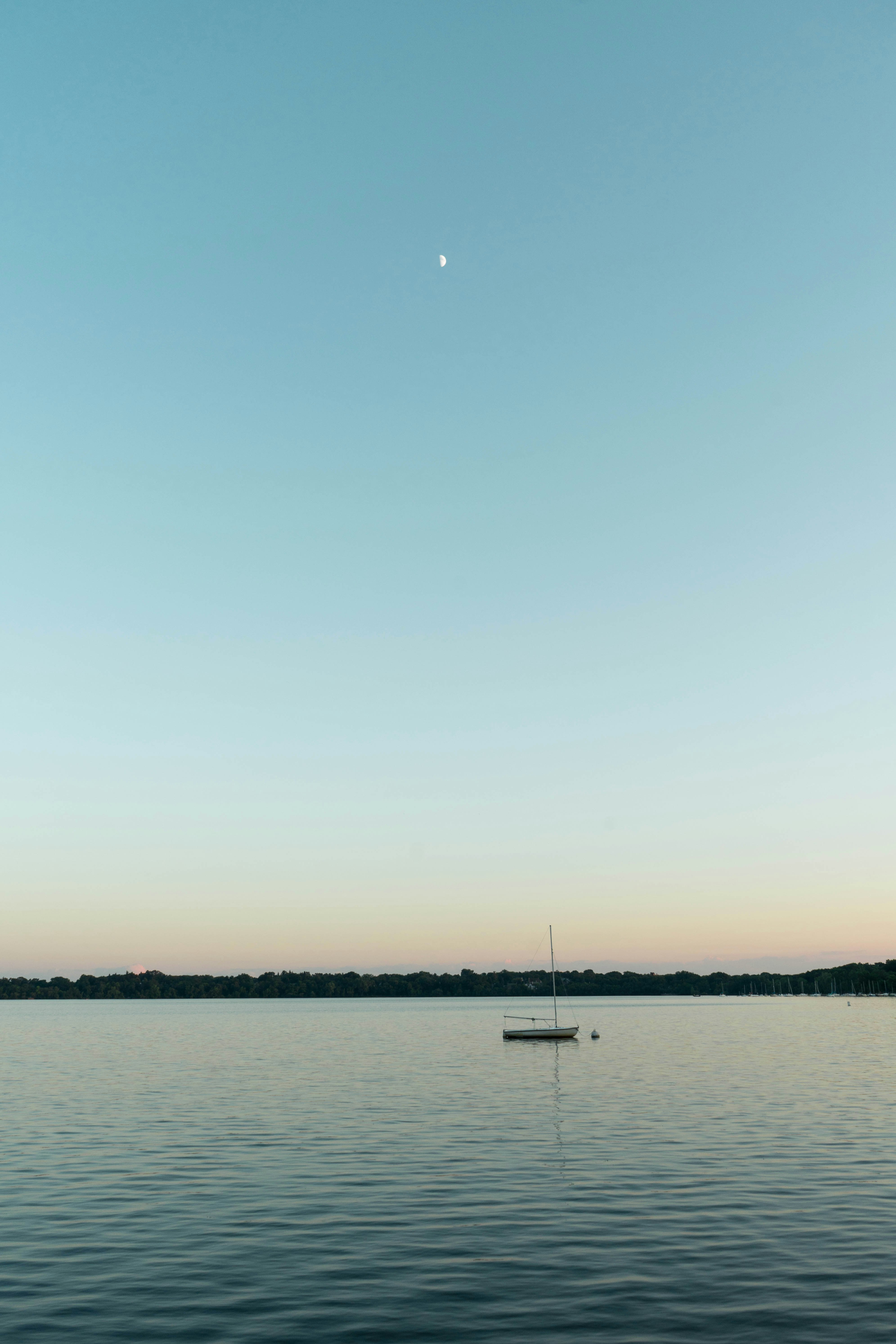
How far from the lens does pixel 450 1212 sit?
35500 millimetres

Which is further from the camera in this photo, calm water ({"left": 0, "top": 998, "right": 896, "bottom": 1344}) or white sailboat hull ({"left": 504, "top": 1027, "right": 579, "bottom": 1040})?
Result: white sailboat hull ({"left": 504, "top": 1027, "right": 579, "bottom": 1040})

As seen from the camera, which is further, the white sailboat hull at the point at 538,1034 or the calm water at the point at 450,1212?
the white sailboat hull at the point at 538,1034

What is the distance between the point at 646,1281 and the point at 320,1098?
156 ft

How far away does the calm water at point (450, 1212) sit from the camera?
79.7ft

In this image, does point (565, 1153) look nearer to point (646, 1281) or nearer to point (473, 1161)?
point (473, 1161)

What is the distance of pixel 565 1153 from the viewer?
47.8m

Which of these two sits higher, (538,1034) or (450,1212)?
(538,1034)

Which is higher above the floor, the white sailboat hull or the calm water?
the white sailboat hull

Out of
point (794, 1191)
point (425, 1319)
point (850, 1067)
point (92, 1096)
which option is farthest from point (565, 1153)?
point (850, 1067)

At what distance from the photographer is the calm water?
24.3 meters

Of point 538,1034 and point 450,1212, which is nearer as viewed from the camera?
point 450,1212

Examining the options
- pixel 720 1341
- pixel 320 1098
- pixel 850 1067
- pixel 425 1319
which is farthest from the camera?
pixel 850 1067

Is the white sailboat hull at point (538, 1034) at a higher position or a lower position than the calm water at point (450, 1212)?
higher

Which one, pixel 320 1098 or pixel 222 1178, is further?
pixel 320 1098
